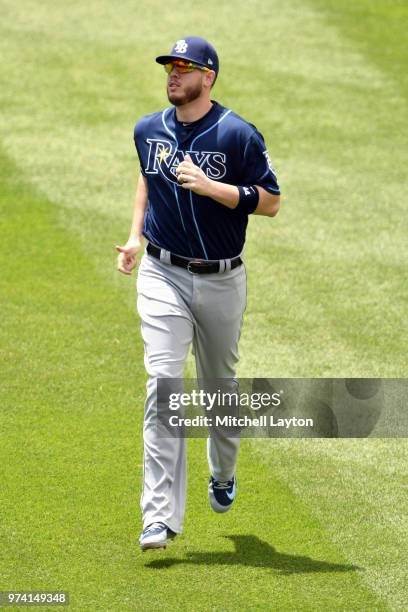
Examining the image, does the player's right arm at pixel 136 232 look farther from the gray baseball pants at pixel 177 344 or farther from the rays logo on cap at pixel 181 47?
the rays logo on cap at pixel 181 47

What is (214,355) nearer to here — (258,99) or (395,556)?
(395,556)

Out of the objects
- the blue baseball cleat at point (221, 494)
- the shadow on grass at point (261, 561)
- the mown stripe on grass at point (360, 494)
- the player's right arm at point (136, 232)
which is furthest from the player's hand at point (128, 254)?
the mown stripe on grass at point (360, 494)

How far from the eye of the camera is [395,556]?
7.05 meters

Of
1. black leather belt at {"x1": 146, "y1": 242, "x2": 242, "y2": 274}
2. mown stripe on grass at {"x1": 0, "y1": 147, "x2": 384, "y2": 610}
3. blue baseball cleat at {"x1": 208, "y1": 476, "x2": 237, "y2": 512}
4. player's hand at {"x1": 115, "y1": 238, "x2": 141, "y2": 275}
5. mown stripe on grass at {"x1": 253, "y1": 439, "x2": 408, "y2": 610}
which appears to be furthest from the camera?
blue baseball cleat at {"x1": 208, "y1": 476, "x2": 237, "y2": 512}

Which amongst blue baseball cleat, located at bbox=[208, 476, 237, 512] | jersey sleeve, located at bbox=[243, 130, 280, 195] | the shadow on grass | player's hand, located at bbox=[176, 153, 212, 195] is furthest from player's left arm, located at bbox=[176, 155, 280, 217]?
the shadow on grass

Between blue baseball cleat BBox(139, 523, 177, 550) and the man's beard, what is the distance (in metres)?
2.20

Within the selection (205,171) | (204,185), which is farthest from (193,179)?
(205,171)

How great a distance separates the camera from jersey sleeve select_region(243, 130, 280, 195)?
6.95 meters

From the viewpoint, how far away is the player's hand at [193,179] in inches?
261

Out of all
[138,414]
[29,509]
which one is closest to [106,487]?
[29,509]

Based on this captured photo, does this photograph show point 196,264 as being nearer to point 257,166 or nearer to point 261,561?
point 257,166

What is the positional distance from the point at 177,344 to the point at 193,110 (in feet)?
4.09

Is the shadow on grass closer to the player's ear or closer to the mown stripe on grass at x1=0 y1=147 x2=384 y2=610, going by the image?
the mown stripe on grass at x1=0 y1=147 x2=384 y2=610

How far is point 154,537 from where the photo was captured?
264 inches
